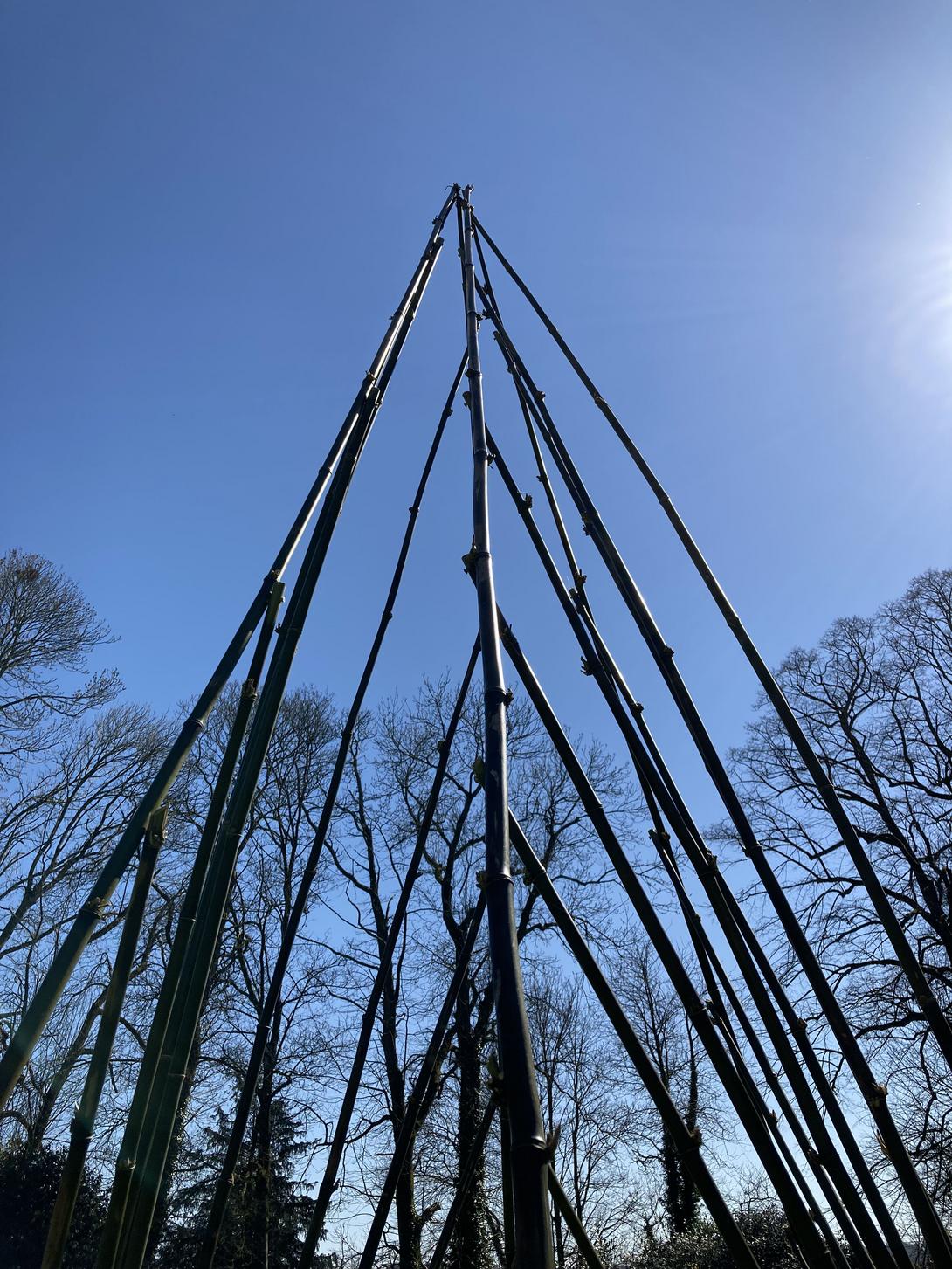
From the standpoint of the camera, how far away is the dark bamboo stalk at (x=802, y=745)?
1976 mm

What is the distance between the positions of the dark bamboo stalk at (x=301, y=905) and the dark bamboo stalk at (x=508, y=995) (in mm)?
1589

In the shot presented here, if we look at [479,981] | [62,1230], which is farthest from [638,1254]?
[62,1230]

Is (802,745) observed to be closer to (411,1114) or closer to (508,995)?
(508,995)

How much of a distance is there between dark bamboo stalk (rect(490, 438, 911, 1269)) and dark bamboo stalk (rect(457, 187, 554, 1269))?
2.40ft

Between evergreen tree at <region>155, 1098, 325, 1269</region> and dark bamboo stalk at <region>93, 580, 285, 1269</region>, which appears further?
evergreen tree at <region>155, 1098, 325, 1269</region>

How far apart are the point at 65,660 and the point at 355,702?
436 inches

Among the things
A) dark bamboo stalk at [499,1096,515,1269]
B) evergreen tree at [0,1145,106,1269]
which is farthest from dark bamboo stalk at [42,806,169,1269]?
evergreen tree at [0,1145,106,1269]

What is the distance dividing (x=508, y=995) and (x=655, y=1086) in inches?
35.8

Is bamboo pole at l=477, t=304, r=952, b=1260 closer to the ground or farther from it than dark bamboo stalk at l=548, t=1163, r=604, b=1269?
farther from it

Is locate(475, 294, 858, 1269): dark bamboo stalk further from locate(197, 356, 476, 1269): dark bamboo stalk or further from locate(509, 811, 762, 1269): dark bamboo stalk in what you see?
locate(197, 356, 476, 1269): dark bamboo stalk

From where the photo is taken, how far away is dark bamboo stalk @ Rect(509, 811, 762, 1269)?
159cm

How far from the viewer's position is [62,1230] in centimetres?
156

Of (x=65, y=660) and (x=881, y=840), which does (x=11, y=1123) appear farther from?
(x=881, y=840)

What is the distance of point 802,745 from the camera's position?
7.79 feet
